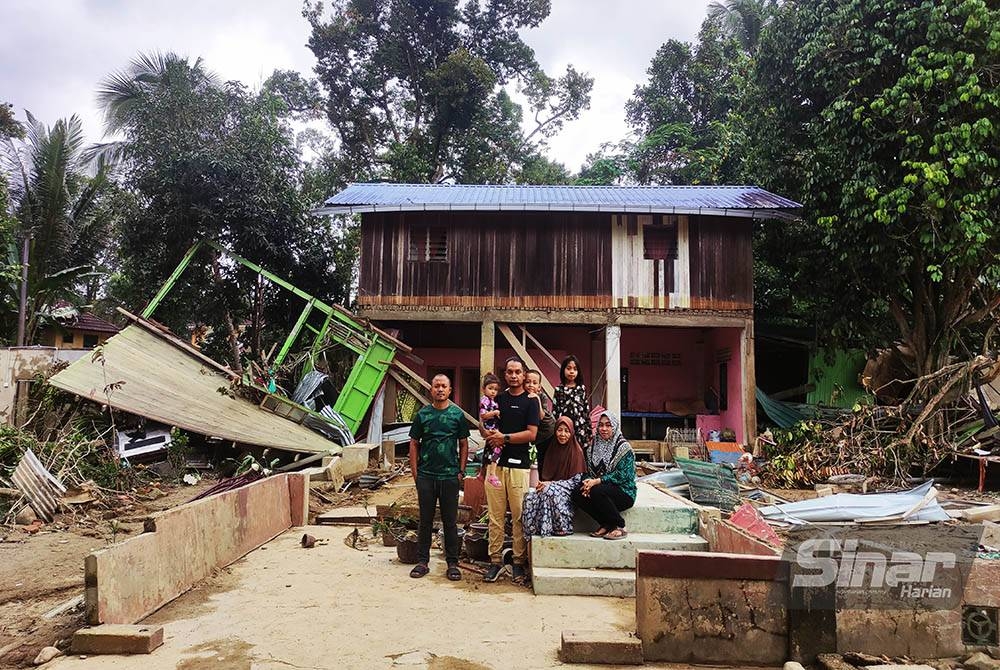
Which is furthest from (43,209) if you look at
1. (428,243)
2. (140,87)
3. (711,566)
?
(711,566)

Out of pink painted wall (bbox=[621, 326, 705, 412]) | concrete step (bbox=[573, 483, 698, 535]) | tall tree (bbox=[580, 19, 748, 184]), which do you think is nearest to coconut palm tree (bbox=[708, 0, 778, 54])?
tall tree (bbox=[580, 19, 748, 184])

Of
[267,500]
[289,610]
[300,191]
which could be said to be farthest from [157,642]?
[300,191]

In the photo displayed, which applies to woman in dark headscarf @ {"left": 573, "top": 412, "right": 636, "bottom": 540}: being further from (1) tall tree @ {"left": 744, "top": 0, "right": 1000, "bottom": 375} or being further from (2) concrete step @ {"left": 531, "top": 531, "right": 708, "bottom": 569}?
(1) tall tree @ {"left": 744, "top": 0, "right": 1000, "bottom": 375}

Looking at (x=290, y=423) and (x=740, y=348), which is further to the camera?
(x=740, y=348)

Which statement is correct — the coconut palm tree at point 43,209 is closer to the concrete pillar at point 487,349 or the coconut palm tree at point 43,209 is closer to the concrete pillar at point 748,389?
the concrete pillar at point 487,349

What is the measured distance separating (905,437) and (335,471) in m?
9.29

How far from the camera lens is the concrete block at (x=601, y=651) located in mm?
3609

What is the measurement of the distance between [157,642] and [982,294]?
13.7 metres

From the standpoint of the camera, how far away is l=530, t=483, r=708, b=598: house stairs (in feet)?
16.3

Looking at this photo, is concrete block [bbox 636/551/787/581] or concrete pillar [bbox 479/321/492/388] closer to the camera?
concrete block [bbox 636/551/787/581]

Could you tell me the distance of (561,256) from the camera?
44.5ft

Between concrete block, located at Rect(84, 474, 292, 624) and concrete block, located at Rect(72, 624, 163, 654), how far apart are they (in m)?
0.17

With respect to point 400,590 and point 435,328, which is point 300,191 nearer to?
point 435,328

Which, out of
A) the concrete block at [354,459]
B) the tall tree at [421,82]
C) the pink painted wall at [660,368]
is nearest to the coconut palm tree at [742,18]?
the tall tree at [421,82]
